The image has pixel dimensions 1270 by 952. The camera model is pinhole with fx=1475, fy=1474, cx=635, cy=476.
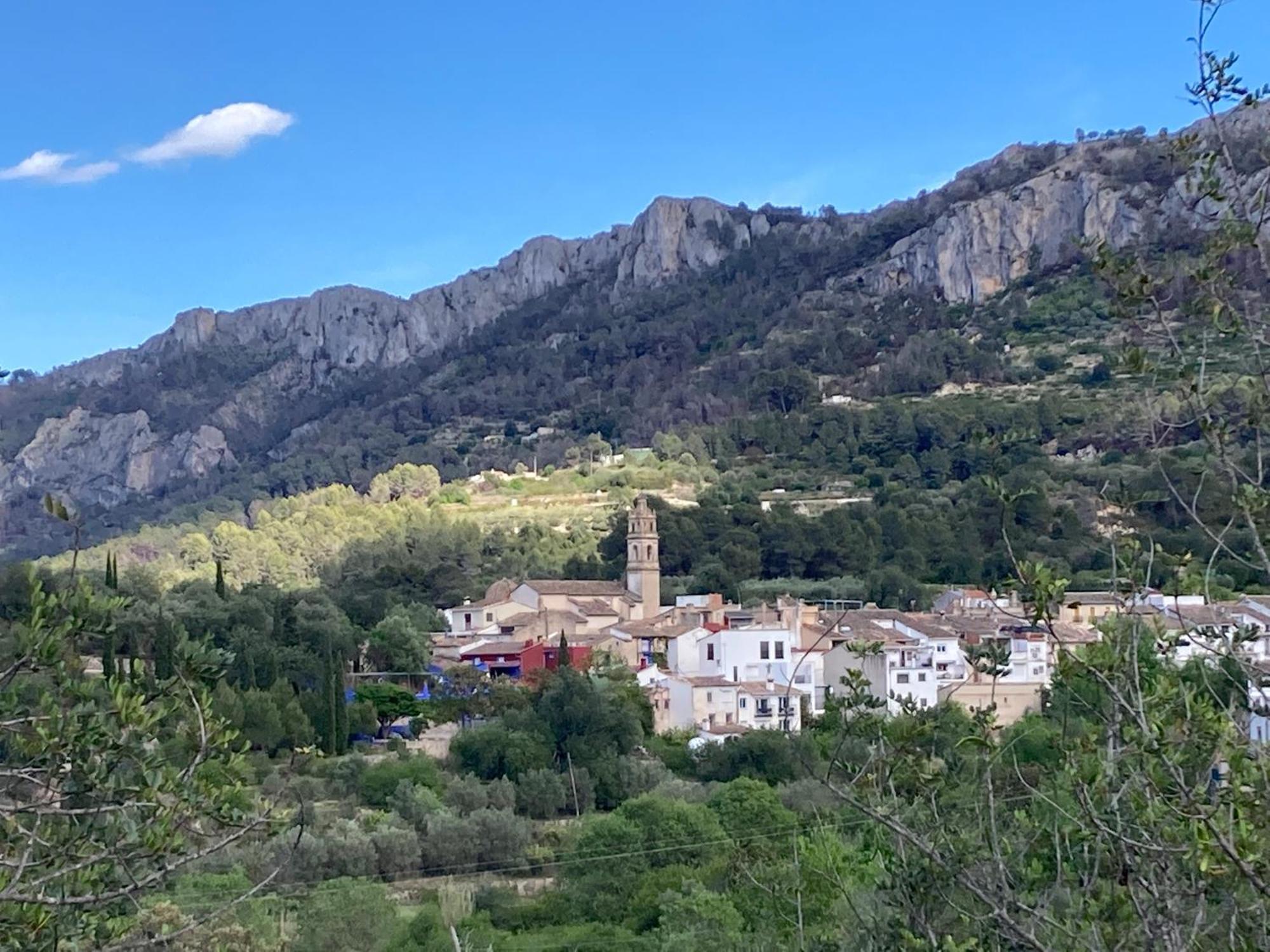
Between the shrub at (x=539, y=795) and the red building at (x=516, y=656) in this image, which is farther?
the red building at (x=516, y=656)

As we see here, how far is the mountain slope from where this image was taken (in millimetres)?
68125

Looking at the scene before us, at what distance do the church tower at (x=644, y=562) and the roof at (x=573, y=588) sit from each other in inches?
18.2

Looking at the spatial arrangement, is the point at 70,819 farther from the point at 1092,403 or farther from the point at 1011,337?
the point at 1011,337

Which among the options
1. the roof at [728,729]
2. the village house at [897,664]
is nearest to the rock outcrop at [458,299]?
the village house at [897,664]

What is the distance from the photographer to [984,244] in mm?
74000

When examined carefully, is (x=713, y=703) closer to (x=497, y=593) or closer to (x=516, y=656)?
(x=516, y=656)

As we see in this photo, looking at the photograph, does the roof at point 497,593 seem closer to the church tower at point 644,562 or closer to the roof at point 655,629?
the church tower at point 644,562

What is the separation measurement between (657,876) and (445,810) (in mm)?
4300

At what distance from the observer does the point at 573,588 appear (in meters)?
33.4

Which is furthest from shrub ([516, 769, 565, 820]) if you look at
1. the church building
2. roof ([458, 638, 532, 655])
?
the church building

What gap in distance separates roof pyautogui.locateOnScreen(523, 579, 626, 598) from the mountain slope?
28.7m

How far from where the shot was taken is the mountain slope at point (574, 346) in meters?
68.1

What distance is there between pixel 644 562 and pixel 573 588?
6.13 ft

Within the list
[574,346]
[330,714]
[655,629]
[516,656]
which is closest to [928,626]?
[655,629]
